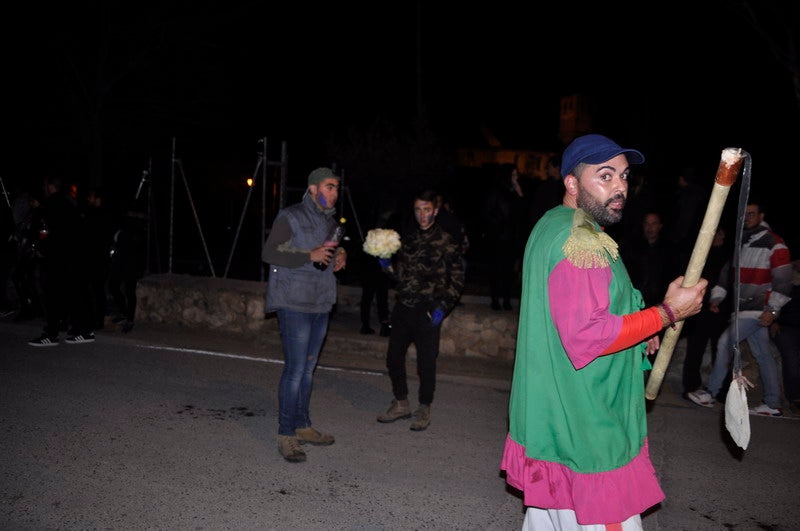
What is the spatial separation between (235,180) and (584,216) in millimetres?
29104

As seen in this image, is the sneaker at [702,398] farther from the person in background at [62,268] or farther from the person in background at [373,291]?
the person in background at [62,268]

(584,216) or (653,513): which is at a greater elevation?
(584,216)

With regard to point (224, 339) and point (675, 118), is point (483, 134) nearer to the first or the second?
point (675, 118)

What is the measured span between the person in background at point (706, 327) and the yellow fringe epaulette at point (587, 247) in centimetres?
543

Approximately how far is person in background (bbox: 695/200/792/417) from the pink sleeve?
194 inches

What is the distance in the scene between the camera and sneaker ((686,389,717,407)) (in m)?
7.59

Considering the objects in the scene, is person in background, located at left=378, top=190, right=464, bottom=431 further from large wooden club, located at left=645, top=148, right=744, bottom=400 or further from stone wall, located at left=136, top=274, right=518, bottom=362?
large wooden club, located at left=645, top=148, right=744, bottom=400

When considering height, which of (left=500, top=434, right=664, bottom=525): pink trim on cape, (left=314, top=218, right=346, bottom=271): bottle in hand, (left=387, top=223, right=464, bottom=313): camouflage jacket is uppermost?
(left=314, top=218, right=346, bottom=271): bottle in hand

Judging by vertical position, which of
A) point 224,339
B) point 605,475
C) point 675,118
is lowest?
point 224,339

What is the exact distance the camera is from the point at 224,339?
34.0 feet

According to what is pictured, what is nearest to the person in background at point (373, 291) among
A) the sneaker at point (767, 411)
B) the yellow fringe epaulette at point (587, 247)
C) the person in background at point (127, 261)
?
the person in background at point (127, 261)

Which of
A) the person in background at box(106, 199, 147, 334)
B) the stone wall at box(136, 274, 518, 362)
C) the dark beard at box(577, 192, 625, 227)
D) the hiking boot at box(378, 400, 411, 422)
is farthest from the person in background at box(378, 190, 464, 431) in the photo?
the person in background at box(106, 199, 147, 334)

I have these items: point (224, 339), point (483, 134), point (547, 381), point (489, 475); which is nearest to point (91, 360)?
point (224, 339)

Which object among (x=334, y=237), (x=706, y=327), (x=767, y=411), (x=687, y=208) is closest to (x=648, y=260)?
(x=706, y=327)
